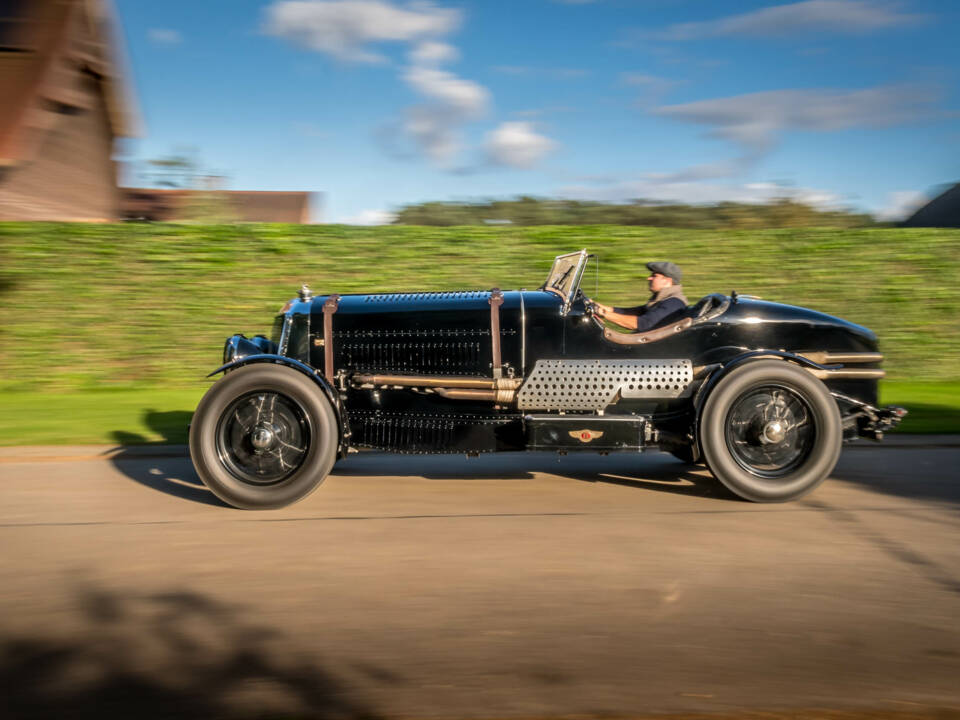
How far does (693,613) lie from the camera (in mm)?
3393

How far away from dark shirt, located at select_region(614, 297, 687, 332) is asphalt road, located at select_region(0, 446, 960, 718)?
108 centimetres

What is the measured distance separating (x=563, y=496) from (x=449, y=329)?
1288mm

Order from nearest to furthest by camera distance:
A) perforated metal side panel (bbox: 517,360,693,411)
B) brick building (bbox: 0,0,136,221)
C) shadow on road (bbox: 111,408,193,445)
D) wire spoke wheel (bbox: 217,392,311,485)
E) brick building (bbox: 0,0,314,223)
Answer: wire spoke wheel (bbox: 217,392,311,485) < perforated metal side panel (bbox: 517,360,693,411) < shadow on road (bbox: 111,408,193,445) < brick building (bbox: 0,0,314,223) < brick building (bbox: 0,0,136,221)

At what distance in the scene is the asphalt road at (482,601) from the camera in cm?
272

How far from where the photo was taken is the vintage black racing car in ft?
17.1

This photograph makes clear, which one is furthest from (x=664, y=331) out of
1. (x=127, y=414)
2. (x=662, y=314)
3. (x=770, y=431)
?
(x=127, y=414)

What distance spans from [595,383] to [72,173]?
1625cm

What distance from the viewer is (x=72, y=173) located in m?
18.2

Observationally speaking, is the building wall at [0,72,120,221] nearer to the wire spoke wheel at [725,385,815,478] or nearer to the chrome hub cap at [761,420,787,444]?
the wire spoke wheel at [725,385,815,478]

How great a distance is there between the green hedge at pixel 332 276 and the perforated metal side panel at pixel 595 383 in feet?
19.2

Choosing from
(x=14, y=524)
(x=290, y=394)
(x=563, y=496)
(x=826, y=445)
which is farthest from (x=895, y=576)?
(x=14, y=524)

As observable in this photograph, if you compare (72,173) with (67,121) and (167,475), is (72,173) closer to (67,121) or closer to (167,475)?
(67,121)

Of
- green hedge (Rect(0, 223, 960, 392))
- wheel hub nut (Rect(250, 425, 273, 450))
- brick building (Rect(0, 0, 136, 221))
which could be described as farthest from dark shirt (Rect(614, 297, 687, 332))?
brick building (Rect(0, 0, 136, 221))

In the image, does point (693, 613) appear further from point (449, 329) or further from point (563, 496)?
point (449, 329)
